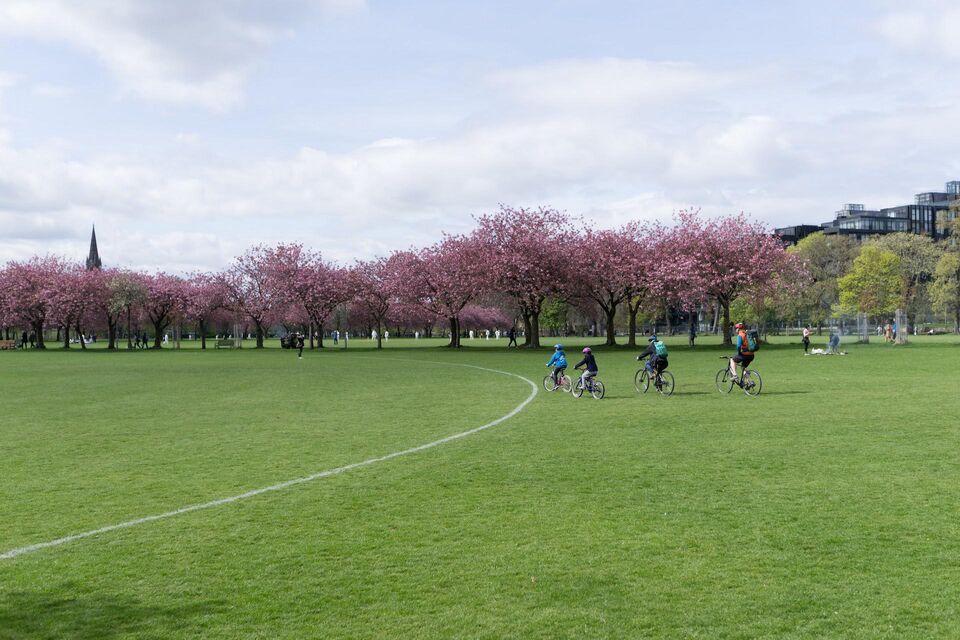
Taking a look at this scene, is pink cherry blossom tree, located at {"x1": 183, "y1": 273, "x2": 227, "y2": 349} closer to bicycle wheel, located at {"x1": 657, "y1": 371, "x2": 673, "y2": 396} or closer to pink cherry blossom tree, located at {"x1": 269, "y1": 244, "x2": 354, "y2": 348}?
pink cherry blossom tree, located at {"x1": 269, "y1": 244, "x2": 354, "y2": 348}

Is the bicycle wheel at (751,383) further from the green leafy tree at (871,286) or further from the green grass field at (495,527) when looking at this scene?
the green leafy tree at (871,286)

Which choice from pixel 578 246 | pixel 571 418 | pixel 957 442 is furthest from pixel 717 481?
pixel 578 246

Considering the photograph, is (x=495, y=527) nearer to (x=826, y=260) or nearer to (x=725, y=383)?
(x=725, y=383)

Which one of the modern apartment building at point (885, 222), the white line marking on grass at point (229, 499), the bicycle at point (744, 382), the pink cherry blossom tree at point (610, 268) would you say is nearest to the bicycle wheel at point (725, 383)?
the bicycle at point (744, 382)

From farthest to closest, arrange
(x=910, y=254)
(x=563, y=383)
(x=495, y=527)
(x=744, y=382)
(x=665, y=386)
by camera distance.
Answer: (x=910, y=254)
(x=563, y=383)
(x=665, y=386)
(x=744, y=382)
(x=495, y=527)

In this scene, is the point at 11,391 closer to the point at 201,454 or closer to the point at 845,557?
the point at 201,454

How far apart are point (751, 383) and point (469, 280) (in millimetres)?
44033

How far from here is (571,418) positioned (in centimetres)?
1630

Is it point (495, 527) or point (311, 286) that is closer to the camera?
point (495, 527)

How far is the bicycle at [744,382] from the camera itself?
20938 mm

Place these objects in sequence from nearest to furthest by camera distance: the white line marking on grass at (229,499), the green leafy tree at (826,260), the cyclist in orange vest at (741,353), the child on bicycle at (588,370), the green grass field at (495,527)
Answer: the green grass field at (495,527) < the white line marking on grass at (229,499) < the cyclist in orange vest at (741,353) < the child on bicycle at (588,370) < the green leafy tree at (826,260)

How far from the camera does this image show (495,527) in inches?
305

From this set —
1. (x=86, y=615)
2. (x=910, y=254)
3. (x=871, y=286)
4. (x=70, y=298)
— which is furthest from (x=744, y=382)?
(x=910, y=254)

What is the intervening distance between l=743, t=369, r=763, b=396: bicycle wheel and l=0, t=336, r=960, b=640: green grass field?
4.29 m
